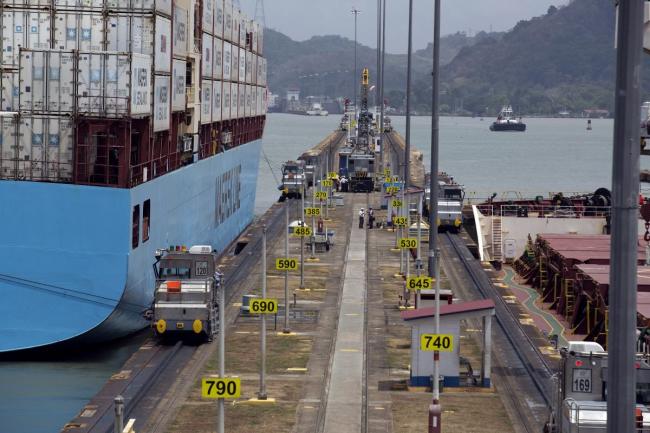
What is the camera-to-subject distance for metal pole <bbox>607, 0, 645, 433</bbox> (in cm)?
1120

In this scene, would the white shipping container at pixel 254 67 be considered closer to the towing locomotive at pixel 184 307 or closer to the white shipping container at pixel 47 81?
the white shipping container at pixel 47 81

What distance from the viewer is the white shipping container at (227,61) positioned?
75.8m

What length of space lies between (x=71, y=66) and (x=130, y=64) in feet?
6.94

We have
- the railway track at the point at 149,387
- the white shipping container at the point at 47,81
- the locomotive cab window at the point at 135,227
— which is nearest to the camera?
the railway track at the point at 149,387

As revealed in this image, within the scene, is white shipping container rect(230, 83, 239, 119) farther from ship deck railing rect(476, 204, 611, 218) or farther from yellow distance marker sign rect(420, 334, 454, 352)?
yellow distance marker sign rect(420, 334, 454, 352)

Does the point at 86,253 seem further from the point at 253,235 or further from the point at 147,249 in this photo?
the point at 253,235

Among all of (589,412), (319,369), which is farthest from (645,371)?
(319,369)

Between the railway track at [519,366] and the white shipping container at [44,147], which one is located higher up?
the white shipping container at [44,147]

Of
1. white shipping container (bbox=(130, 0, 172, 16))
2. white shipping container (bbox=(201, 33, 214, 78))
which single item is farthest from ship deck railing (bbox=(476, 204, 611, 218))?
white shipping container (bbox=(130, 0, 172, 16))

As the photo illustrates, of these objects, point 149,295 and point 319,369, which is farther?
point 149,295

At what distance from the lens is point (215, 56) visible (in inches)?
2810

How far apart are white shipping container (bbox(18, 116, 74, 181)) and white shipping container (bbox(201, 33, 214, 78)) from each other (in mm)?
23050

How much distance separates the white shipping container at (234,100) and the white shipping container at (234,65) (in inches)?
23.2

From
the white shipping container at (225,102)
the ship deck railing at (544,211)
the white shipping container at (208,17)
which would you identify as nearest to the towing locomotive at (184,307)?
the white shipping container at (208,17)
